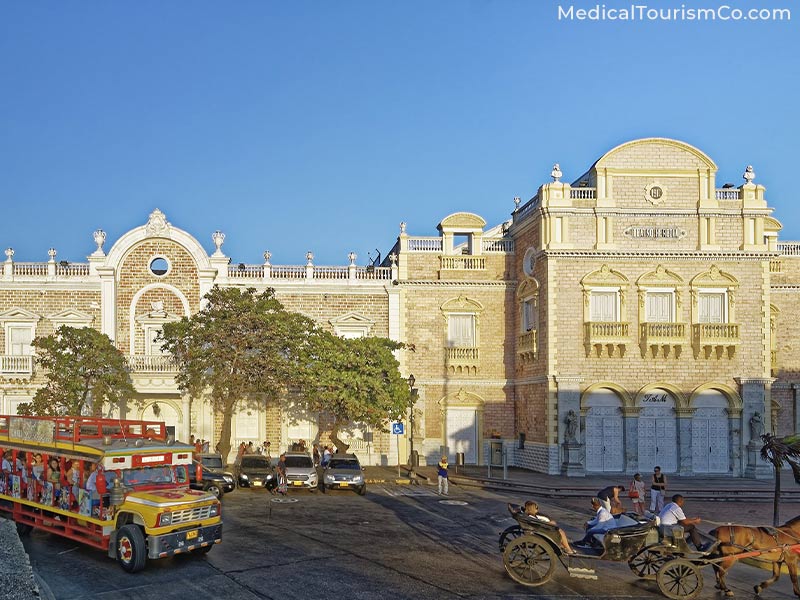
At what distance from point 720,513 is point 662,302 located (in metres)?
11.7

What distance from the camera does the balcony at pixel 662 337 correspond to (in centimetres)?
3372

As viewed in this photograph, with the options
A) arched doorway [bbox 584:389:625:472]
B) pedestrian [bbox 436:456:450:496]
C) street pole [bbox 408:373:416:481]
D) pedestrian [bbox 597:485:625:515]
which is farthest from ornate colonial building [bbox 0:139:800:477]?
pedestrian [bbox 597:485:625:515]

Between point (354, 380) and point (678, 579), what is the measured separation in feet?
67.7

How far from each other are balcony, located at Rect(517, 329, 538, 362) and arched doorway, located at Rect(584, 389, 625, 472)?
319cm

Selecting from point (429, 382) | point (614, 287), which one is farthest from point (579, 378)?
point (429, 382)

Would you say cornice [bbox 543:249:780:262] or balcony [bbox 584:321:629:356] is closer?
balcony [bbox 584:321:629:356]

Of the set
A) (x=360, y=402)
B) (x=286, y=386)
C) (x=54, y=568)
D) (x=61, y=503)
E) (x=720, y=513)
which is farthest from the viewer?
(x=286, y=386)

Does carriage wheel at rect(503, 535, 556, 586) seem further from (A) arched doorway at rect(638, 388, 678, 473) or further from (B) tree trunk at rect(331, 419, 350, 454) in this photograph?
(A) arched doorway at rect(638, 388, 678, 473)

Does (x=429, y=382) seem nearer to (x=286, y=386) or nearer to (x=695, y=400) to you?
(x=286, y=386)

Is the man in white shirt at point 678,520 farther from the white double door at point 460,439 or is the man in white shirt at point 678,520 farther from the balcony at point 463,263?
the balcony at point 463,263

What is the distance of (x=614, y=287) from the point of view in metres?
34.3

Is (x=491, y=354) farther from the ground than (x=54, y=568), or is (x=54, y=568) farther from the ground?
(x=491, y=354)

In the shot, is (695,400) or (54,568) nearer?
(54,568)

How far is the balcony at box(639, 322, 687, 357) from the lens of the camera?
3372 cm
